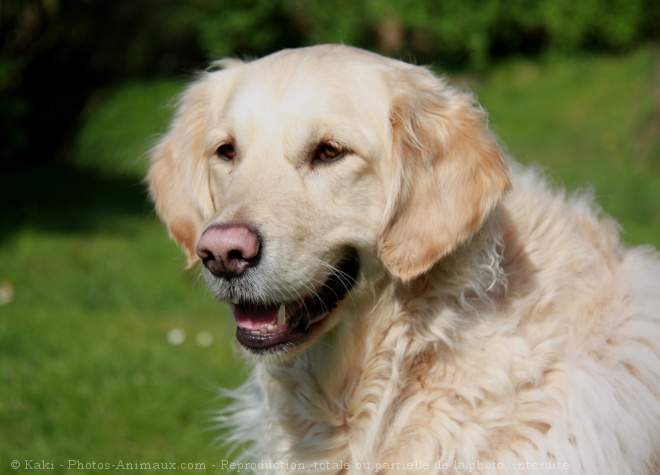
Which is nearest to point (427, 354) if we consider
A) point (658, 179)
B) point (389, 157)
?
point (389, 157)

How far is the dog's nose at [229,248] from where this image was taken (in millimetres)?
2857

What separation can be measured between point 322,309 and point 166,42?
21.8 metres

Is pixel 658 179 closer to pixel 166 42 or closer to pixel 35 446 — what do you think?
pixel 35 446

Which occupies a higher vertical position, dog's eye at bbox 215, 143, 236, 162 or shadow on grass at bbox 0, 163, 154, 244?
dog's eye at bbox 215, 143, 236, 162

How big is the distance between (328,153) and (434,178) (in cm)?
40

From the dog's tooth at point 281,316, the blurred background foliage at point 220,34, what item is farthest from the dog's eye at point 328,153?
the blurred background foliage at point 220,34

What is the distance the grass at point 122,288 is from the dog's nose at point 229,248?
0.66 m

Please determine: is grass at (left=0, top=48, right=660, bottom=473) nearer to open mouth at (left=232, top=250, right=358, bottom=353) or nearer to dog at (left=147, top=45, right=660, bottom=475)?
open mouth at (left=232, top=250, right=358, bottom=353)

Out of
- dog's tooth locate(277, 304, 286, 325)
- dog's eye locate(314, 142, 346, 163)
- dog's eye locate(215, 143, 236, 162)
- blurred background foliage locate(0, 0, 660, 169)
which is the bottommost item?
blurred background foliage locate(0, 0, 660, 169)

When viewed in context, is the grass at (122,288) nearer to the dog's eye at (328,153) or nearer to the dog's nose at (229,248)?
the dog's nose at (229,248)

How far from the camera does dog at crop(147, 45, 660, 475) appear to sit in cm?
301

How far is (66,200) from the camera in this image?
39.2 ft

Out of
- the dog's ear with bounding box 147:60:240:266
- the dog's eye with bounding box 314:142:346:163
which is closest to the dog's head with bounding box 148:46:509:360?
the dog's eye with bounding box 314:142:346:163

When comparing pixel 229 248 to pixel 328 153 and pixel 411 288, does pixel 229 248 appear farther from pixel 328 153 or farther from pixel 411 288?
pixel 411 288
